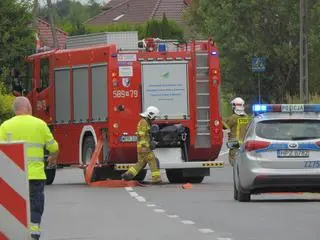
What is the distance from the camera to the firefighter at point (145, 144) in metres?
24.5

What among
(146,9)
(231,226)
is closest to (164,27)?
(146,9)

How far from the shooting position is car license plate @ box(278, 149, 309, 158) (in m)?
19.3

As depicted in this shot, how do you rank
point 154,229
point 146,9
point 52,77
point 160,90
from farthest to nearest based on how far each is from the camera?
1. point 146,9
2. point 52,77
3. point 160,90
4. point 154,229

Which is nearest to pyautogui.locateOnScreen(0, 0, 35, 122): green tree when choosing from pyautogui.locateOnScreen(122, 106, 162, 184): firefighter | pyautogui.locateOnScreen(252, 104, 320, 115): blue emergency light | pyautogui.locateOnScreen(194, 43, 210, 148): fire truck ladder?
pyautogui.locateOnScreen(194, 43, 210, 148): fire truck ladder

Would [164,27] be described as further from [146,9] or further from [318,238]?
[318,238]

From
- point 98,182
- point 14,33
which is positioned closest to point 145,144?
point 98,182

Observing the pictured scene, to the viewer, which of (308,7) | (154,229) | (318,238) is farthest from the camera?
(308,7)

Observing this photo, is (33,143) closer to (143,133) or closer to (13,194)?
(13,194)

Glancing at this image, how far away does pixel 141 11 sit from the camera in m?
106

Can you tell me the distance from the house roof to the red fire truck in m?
73.2

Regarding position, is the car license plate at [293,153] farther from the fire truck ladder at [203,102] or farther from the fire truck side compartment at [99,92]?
the fire truck side compartment at [99,92]

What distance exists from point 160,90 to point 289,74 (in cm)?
2401

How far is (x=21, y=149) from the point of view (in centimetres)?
1131

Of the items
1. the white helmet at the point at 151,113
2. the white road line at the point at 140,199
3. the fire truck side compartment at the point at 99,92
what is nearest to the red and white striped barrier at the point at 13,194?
the white road line at the point at 140,199
